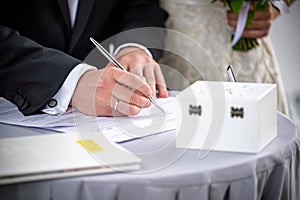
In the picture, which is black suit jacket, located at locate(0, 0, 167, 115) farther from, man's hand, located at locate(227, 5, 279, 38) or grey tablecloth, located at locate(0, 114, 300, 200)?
grey tablecloth, located at locate(0, 114, 300, 200)

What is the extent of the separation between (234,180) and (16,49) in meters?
0.69

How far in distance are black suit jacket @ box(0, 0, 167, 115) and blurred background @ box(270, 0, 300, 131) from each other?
1.39 meters

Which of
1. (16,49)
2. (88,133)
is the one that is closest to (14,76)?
(16,49)

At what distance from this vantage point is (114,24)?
6.56 ft

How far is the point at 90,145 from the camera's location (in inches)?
44.7

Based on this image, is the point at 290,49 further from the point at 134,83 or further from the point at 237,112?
the point at 237,112

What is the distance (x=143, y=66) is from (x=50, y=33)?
1.20 ft

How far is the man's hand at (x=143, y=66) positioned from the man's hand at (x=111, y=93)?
141 mm

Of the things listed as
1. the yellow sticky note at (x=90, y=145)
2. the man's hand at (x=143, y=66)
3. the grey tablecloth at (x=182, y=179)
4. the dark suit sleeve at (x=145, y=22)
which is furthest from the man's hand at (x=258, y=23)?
the yellow sticky note at (x=90, y=145)

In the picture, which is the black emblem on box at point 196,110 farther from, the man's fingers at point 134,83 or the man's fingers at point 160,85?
the man's fingers at point 160,85

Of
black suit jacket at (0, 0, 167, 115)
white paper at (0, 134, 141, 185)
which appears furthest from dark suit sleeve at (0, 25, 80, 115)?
white paper at (0, 134, 141, 185)

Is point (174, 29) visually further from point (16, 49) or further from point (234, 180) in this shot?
point (234, 180)

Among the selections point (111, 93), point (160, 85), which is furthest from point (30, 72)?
point (160, 85)

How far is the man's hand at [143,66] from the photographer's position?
1.56 meters
